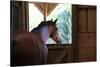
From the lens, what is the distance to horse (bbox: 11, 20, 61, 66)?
3.93 feet

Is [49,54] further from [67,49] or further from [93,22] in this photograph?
[93,22]

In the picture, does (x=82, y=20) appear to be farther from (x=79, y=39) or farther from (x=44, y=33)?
(x=44, y=33)

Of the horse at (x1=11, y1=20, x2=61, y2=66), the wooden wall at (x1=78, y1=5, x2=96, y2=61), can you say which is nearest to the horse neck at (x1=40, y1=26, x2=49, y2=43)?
the horse at (x1=11, y1=20, x2=61, y2=66)

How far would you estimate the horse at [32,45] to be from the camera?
1.20 meters

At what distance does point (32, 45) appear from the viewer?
1.23 m

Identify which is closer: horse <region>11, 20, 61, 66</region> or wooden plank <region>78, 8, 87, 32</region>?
horse <region>11, 20, 61, 66</region>

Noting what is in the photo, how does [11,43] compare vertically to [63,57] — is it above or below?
above

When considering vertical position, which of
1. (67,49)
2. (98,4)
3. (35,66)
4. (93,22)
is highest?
(98,4)

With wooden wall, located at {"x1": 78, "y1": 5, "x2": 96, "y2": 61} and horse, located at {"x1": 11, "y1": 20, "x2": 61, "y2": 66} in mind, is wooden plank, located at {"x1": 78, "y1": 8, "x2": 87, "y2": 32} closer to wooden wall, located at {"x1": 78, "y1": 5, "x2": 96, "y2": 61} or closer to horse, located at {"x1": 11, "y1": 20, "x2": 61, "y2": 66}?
wooden wall, located at {"x1": 78, "y1": 5, "x2": 96, "y2": 61}

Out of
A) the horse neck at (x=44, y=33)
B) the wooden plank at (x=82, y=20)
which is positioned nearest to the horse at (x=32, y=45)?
the horse neck at (x=44, y=33)

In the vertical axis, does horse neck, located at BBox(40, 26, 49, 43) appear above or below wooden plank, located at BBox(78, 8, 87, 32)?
below

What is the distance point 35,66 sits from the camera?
123cm
